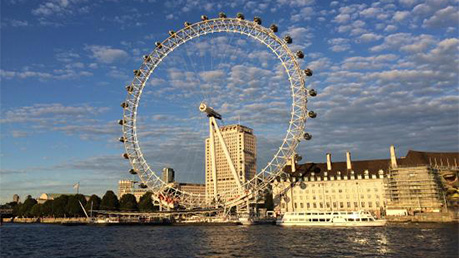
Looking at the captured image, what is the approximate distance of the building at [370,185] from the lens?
91.5 meters

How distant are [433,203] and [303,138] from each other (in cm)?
3687

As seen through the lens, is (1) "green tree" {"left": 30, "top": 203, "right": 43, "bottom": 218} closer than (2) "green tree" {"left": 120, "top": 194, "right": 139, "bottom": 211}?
No

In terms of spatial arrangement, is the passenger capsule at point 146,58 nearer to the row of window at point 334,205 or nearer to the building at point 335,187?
the building at point 335,187

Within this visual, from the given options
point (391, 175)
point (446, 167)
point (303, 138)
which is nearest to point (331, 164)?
point (391, 175)

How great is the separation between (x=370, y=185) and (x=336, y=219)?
118 feet

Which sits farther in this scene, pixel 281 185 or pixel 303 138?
pixel 281 185

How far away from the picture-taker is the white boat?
Answer: 250 feet

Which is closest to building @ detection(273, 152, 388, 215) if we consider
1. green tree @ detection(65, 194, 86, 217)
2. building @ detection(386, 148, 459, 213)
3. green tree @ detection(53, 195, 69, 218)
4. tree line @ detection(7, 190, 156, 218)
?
building @ detection(386, 148, 459, 213)

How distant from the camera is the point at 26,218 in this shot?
16912cm

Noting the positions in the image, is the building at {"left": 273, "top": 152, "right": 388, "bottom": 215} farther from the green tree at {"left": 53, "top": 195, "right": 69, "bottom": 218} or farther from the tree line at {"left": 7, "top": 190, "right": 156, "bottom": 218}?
the green tree at {"left": 53, "top": 195, "right": 69, "bottom": 218}

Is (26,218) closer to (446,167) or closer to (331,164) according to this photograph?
(331,164)

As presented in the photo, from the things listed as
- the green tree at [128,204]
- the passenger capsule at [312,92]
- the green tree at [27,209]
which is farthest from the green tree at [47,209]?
the passenger capsule at [312,92]

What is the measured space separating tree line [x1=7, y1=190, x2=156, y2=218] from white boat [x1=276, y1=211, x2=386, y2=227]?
65640 millimetres

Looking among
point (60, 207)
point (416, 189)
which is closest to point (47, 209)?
point (60, 207)
